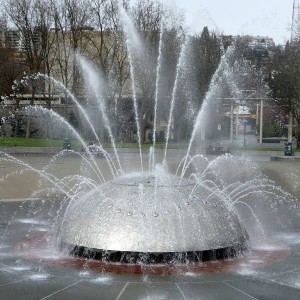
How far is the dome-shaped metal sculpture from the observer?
8648 mm

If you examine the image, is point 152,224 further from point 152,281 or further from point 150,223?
point 152,281

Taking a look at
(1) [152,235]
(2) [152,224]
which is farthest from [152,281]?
(2) [152,224]

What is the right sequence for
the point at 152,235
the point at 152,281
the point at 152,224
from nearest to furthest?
1. the point at 152,281
2. the point at 152,235
3. the point at 152,224

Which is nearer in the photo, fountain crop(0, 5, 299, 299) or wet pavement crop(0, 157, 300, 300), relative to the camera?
wet pavement crop(0, 157, 300, 300)

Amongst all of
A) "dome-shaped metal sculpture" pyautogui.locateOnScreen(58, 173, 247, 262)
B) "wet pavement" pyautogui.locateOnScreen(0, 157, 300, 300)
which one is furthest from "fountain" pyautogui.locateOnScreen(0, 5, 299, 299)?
"wet pavement" pyautogui.locateOnScreen(0, 157, 300, 300)

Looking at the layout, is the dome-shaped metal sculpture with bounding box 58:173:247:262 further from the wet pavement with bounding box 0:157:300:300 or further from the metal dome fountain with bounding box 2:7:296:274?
the wet pavement with bounding box 0:157:300:300

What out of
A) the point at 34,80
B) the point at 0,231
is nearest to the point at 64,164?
the point at 0,231

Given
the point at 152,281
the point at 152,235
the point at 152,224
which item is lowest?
the point at 152,281

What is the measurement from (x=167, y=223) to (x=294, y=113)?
35.3 metres

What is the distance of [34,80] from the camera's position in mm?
45969

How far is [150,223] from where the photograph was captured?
348 inches

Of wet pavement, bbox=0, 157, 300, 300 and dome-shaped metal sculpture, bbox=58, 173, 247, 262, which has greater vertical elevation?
dome-shaped metal sculpture, bbox=58, 173, 247, 262

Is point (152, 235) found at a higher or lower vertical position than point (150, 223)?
lower

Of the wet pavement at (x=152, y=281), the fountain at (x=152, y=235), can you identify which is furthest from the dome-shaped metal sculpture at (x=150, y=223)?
the wet pavement at (x=152, y=281)
